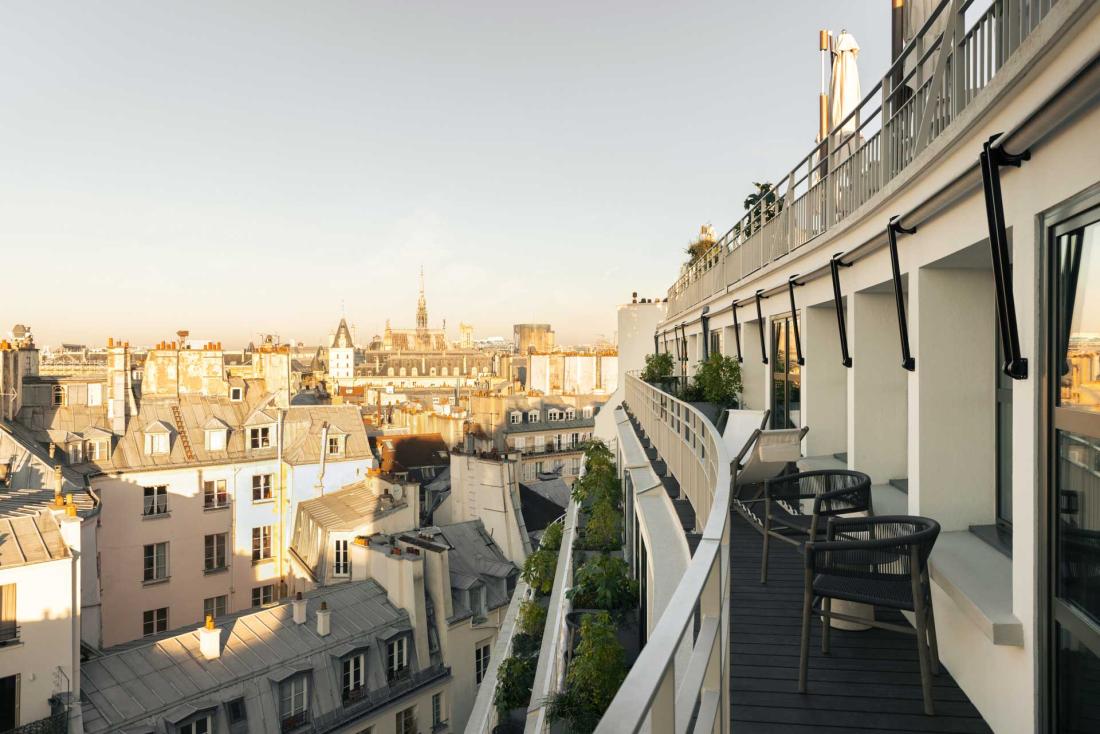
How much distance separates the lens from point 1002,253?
354 centimetres

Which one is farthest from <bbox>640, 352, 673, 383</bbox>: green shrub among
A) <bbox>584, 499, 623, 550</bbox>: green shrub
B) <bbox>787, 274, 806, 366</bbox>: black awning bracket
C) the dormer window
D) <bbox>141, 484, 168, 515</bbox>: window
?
the dormer window

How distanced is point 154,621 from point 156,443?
6.96 metres

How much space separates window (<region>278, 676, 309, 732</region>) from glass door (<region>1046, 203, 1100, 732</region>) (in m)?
17.6

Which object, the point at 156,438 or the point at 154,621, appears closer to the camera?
the point at 154,621

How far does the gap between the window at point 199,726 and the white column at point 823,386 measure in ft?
47.8

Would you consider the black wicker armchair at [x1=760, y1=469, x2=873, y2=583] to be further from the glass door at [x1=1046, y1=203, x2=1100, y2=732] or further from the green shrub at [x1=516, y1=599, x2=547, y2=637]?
the green shrub at [x1=516, y1=599, x2=547, y2=637]

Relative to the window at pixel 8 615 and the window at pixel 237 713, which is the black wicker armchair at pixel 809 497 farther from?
the window at pixel 8 615

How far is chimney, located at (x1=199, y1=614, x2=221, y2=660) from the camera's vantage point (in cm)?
1662

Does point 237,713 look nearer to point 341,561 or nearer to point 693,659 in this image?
point 341,561

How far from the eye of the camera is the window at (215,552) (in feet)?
90.2

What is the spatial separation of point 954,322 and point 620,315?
1179 inches

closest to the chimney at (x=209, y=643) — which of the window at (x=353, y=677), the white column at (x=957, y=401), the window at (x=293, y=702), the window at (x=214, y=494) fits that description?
the window at (x=293, y=702)

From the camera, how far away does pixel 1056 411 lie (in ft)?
10.6

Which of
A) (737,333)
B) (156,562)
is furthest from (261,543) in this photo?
(737,333)
